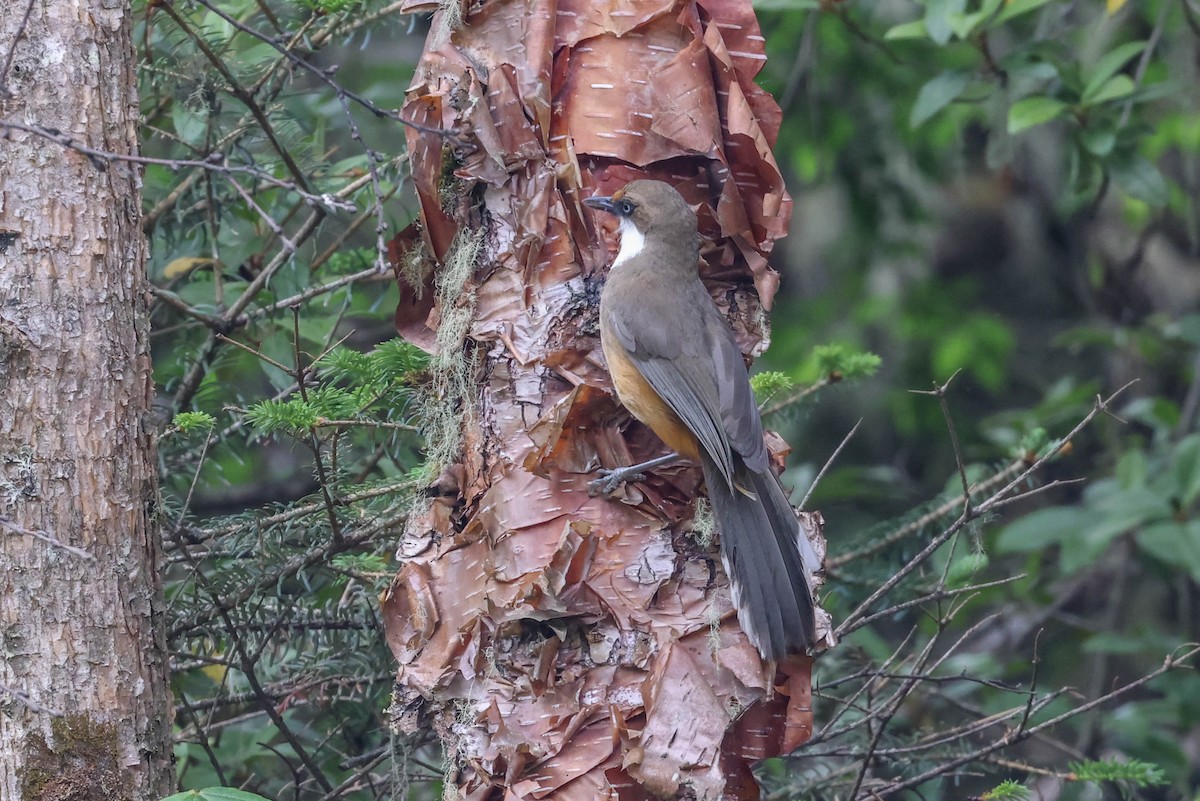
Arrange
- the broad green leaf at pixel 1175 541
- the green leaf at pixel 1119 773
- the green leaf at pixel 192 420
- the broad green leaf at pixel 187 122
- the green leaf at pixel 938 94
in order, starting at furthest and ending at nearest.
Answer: the broad green leaf at pixel 1175 541, the green leaf at pixel 938 94, the broad green leaf at pixel 187 122, the green leaf at pixel 1119 773, the green leaf at pixel 192 420

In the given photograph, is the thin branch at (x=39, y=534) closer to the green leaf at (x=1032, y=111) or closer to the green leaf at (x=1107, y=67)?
the green leaf at (x=1032, y=111)

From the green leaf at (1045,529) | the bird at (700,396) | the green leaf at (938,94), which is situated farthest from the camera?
the green leaf at (1045,529)

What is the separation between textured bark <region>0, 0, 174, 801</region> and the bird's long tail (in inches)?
60.8

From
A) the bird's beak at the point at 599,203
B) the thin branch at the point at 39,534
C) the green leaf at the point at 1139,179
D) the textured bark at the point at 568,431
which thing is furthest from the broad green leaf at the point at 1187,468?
the thin branch at the point at 39,534

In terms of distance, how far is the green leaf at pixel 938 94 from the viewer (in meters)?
5.26

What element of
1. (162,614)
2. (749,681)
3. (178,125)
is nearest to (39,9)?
(178,125)

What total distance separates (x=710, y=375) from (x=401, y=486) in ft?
3.48

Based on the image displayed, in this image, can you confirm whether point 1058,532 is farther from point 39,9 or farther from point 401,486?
point 39,9

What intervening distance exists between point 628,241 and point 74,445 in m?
1.71

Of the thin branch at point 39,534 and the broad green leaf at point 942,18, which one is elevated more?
the broad green leaf at point 942,18

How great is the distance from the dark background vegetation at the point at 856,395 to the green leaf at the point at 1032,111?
20mm

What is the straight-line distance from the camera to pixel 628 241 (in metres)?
3.83

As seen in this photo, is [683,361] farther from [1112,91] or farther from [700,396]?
[1112,91]

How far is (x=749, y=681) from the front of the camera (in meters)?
3.10
